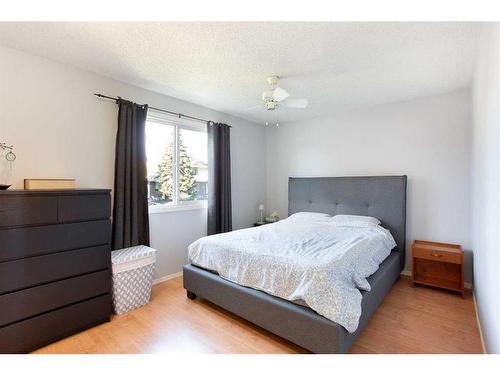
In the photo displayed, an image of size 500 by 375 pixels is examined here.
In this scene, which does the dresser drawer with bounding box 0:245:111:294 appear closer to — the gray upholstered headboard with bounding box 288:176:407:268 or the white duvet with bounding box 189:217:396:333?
the white duvet with bounding box 189:217:396:333

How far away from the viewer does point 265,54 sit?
217 centimetres

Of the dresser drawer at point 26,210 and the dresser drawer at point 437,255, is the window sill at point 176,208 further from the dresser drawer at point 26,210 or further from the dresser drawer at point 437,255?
the dresser drawer at point 437,255

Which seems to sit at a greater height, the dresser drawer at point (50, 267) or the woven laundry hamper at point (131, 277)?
the dresser drawer at point (50, 267)

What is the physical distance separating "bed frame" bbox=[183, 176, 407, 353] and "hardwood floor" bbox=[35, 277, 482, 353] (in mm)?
143

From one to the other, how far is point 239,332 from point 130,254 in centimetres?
138

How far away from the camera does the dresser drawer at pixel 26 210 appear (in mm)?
1748

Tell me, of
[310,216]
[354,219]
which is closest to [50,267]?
[310,216]

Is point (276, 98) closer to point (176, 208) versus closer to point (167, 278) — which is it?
point (176, 208)

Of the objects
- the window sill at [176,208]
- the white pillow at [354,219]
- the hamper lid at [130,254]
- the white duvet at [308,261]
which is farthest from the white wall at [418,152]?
the hamper lid at [130,254]

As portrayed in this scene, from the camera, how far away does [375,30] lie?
5.95ft

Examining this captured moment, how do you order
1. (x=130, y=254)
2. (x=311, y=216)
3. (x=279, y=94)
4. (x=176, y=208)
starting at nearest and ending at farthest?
(x=279, y=94) → (x=130, y=254) → (x=176, y=208) → (x=311, y=216)

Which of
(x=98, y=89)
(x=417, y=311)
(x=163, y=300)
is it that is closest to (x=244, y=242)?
(x=163, y=300)

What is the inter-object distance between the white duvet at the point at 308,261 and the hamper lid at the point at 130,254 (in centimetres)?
49

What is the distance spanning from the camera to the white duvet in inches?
66.9
